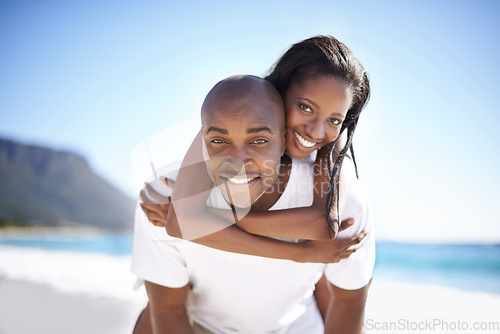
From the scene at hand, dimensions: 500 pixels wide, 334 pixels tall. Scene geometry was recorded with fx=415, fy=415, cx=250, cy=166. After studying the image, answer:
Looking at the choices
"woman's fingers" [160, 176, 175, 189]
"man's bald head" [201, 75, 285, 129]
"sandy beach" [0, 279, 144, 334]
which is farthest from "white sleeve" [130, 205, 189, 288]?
"sandy beach" [0, 279, 144, 334]

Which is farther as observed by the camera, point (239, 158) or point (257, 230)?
point (257, 230)

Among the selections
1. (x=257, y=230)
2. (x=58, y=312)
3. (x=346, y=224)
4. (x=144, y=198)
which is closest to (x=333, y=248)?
(x=346, y=224)

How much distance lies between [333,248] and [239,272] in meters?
0.48

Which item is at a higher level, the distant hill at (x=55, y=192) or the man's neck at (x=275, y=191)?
the distant hill at (x=55, y=192)

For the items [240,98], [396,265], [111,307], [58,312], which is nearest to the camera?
[240,98]

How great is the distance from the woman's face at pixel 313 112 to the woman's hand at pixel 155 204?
0.73 metres

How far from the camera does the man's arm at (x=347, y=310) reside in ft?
7.04

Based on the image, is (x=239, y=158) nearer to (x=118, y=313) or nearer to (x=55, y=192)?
(x=118, y=313)

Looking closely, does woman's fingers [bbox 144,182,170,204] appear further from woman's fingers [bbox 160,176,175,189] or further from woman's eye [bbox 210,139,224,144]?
woman's eye [bbox 210,139,224,144]

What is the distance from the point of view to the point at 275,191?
6.90 ft

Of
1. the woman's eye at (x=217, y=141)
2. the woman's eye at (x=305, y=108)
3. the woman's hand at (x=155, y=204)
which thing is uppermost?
the woman's eye at (x=305, y=108)

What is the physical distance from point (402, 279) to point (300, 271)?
40.1 feet

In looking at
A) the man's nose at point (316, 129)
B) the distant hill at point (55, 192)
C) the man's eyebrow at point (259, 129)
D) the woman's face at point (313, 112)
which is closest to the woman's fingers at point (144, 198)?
the man's eyebrow at point (259, 129)

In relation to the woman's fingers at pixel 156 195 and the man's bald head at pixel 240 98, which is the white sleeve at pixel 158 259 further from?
the man's bald head at pixel 240 98
